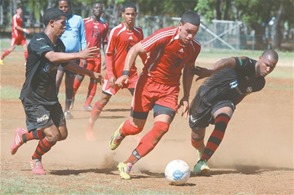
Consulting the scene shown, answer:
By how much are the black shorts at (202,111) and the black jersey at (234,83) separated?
0.19 feet

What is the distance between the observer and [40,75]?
31.2ft

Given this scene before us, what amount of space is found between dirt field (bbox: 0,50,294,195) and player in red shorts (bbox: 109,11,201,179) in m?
0.57

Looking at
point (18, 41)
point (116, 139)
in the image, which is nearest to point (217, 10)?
point (18, 41)

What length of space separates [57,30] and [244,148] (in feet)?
16.5

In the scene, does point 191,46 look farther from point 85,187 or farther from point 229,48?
point 229,48

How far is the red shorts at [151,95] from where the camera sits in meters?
9.77

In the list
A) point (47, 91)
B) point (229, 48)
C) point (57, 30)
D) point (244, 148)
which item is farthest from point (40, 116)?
point (229, 48)

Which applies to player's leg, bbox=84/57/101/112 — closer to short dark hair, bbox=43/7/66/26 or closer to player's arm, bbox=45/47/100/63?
short dark hair, bbox=43/7/66/26

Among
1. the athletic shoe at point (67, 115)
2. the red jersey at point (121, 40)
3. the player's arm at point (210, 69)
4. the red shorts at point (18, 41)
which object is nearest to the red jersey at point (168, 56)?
the player's arm at point (210, 69)

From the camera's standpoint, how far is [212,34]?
2019 inches

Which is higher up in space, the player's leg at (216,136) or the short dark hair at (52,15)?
the short dark hair at (52,15)

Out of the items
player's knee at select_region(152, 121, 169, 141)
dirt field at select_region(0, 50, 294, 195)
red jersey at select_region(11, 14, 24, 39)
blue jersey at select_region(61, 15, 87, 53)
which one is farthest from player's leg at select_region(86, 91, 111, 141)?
red jersey at select_region(11, 14, 24, 39)

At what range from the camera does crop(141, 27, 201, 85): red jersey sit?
31.4 ft

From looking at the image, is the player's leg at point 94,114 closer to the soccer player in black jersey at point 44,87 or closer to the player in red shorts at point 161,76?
the player in red shorts at point 161,76
